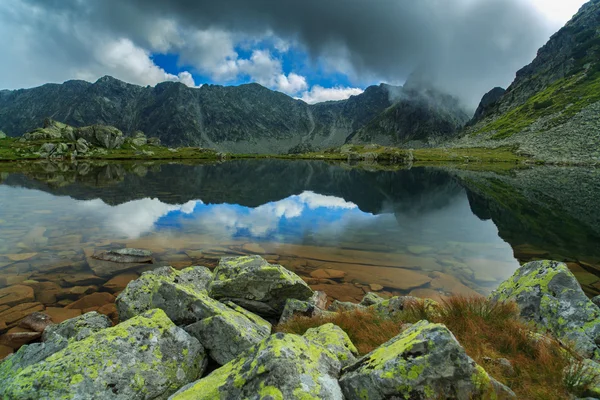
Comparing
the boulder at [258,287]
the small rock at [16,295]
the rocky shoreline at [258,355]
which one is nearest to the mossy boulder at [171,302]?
the rocky shoreline at [258,355]

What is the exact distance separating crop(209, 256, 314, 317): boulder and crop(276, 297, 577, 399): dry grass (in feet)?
5.72

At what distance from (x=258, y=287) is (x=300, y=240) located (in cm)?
1642

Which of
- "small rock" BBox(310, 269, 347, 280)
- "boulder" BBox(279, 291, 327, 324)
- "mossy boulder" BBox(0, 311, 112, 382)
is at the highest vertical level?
"mossy boulder" BBox(0, 311, 112, 382)

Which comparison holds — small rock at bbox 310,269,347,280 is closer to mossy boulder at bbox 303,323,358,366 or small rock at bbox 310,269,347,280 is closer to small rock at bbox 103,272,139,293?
small rock at bbox 103,272,139,293

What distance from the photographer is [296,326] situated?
10438 millimetres

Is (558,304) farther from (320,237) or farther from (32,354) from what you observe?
(320,237)

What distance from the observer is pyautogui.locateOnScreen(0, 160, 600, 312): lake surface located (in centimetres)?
1939

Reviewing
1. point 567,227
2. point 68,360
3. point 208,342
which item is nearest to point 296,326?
point 208,342

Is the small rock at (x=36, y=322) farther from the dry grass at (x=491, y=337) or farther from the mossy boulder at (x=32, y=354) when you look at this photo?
the dry grass at (x=491, y=337)

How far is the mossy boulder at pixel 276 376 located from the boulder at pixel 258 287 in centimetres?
567

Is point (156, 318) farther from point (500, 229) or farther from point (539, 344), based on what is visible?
point (500, 229)

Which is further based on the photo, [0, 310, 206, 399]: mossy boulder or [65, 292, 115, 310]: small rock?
[65, 292, 115, 310]: small rock

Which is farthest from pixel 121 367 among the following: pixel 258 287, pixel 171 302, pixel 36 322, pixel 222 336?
pixel 36 322

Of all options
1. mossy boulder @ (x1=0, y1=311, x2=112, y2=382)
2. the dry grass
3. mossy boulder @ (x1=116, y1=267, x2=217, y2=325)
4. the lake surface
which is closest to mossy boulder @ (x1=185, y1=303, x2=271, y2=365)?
mossy boulder @ (x1=116, y1=267, x2=217, y2=325)
